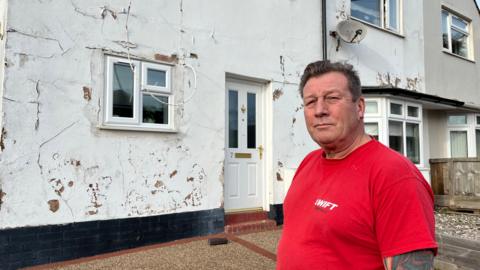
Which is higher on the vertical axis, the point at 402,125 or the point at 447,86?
the point at 447,86

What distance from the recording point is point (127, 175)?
495 centimetres

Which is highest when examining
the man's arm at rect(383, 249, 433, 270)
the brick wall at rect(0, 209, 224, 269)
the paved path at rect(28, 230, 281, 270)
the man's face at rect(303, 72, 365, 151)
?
the man's face at rect(303, 72, 365, 151)

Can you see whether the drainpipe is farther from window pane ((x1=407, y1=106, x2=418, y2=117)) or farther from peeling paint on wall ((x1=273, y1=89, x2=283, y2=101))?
window pane ((x1=407, y1=106, x2=418, y2=117))

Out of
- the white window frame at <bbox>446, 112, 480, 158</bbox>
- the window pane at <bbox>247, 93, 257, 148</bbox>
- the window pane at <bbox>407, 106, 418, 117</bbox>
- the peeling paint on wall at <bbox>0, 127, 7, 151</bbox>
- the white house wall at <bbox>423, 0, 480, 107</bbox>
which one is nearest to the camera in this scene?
the peeling paint on wall at <bbox>0, 127, 7, 151</bbox>

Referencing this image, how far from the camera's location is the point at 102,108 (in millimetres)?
4812

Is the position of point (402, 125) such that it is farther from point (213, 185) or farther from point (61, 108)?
point (61, 108)

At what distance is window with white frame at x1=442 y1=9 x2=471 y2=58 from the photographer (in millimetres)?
11195

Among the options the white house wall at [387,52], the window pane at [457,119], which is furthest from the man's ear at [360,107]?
the window pane at [457,119]

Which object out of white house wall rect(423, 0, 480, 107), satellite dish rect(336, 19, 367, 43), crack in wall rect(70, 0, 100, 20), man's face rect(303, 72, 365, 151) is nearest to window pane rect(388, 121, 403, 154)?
satellite dish rect(336, 19, 367, 43)

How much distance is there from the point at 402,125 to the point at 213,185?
5382 millimetres

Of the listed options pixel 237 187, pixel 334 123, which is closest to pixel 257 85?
pixel 237 187

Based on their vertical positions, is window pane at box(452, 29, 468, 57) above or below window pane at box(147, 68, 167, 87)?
above

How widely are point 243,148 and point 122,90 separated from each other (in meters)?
2.31

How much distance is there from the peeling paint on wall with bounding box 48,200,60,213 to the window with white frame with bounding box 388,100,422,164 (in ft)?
22.7
